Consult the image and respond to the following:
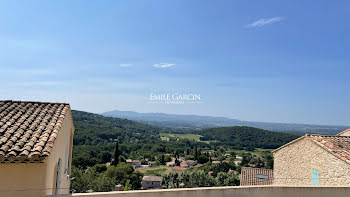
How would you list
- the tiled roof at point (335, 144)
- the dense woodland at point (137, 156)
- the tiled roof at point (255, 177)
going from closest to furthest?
the tiled roof at point (335, 144), the tiled roof at point (255, 177), the dense woodland at point (137, 156)

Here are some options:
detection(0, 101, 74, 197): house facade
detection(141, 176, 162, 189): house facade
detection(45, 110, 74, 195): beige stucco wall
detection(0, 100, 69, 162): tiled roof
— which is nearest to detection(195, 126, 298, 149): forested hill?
detection(141, 176, 162, 189): house facade

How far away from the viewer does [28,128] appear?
208 inches

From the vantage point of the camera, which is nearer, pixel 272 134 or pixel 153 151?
pixel 153 151

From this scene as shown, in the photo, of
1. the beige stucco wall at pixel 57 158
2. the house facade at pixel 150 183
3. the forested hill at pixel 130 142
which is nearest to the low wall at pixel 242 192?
the beige stucco wall at pixel 57 158

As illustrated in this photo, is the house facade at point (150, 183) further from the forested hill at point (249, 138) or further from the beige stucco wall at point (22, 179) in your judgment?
the forested hill at point (249, 138)

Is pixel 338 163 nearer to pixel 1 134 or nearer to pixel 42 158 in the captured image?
pixel 42 158

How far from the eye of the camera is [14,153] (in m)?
3.90

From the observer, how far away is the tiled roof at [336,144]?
333 inches

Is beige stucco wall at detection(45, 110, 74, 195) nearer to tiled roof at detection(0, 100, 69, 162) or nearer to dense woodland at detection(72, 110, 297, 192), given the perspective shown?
tiled roof at detection(0, 100, 69, 162)

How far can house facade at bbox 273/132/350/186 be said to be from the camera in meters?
8.34

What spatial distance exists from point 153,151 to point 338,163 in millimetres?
84924

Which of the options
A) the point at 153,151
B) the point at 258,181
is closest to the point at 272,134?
the point at 153,151

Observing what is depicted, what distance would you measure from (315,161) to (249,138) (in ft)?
405

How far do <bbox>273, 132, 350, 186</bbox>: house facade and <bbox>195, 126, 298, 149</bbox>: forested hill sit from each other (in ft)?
307
